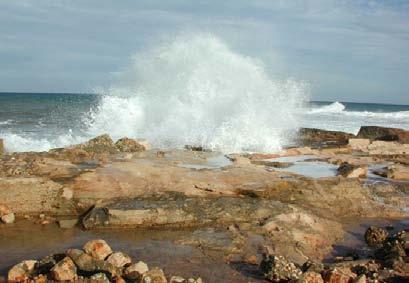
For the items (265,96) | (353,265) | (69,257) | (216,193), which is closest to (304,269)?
(353,265)

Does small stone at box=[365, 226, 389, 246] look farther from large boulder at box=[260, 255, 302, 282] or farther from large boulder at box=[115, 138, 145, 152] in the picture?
large boulder at box=[115, 138, 145, 152]

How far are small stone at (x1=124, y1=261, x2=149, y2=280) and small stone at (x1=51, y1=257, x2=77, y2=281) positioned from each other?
53 centimetres

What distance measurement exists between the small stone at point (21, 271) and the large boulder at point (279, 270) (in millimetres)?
2454

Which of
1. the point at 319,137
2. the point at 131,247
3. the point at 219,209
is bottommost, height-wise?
the point at 131,247

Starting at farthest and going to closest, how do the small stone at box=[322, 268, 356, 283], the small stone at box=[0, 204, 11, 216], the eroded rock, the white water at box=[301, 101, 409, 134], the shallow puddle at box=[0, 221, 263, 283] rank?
the white water at box=[301, 101, 409, 134] → the eroded rock → the small stone at box=[0, 204, 11, 216] → the shallow puddle at box=[0, 221, 263, 283] → the small stone at box=[322, 268, 356, 283]

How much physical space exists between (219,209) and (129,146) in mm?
6024

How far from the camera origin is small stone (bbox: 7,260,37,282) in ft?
16.1

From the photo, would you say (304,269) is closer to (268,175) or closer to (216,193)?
(216,193)

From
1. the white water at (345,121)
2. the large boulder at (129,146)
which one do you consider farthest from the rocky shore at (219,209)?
the white water at (345,121)

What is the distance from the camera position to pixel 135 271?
16.6ft

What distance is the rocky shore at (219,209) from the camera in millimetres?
5277

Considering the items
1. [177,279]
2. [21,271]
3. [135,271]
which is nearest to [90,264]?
[135,271]

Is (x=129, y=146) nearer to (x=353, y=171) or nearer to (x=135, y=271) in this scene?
(x=353, y=171)

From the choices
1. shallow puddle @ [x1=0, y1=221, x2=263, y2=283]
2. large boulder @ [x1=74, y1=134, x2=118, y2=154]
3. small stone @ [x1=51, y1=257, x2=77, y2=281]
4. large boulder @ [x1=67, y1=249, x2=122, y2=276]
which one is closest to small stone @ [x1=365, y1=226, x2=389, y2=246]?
shallow puddle @ [x1=0, y1=221, x2=263, y2=283]
